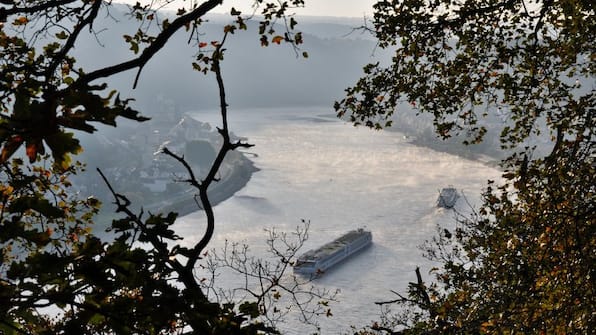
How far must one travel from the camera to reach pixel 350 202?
41156 mm

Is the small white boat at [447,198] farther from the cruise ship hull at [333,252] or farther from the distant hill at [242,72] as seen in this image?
the distant hill at [242,72]

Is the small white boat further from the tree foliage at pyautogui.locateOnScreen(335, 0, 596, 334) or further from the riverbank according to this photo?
the tree foliage at pyautogui.locateOnScreen(335, 0, 596, 334)

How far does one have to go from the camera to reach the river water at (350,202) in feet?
90.7

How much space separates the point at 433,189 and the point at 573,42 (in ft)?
128

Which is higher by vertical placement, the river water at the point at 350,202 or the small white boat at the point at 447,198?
the small white boat at the point at 447,198

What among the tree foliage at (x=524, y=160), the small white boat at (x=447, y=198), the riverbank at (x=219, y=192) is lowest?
the riverbank at (x=219, y=192)

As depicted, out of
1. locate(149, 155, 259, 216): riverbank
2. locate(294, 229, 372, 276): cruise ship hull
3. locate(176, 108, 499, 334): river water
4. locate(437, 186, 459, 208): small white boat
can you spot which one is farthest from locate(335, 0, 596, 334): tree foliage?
locate(149, 155, 259, 216): riverbank

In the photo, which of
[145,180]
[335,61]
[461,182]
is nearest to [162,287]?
[461,182]

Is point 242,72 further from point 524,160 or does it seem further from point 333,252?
point 524,160

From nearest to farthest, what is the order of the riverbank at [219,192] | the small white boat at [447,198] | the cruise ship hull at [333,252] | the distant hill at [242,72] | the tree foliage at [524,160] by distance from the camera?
the tree foliage at [524,160], the cruise ship hull at [333,252], the small white boat at [447,198], the riverbank at [219,192], the distant hill at [242,72]

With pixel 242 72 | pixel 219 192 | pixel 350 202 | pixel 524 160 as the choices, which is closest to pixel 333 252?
pixel 350 202

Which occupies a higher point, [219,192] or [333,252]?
[333,252]

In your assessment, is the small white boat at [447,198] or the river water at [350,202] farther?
the small white boat at [447,198]

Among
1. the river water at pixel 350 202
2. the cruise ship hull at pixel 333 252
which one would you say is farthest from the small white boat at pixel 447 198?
the cruise ship hull at pixel 333 252
